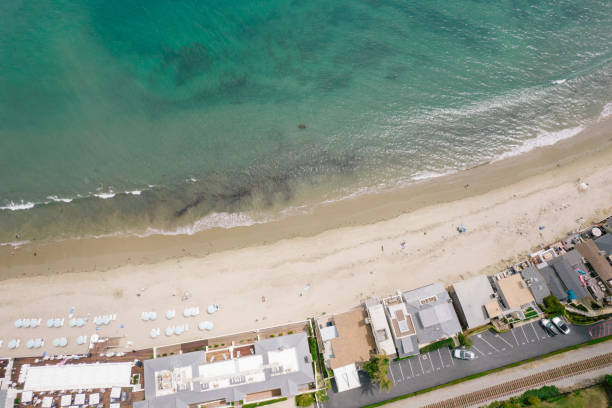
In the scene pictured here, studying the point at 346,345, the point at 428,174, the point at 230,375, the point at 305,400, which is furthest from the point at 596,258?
the point at 230,375

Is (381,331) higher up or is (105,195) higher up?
(105,195)

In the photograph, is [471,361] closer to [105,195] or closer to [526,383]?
[526,383]

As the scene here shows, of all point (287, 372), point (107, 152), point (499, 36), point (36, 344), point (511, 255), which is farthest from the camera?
point (499, 36)

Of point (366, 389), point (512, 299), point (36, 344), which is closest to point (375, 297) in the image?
point (366, 389)

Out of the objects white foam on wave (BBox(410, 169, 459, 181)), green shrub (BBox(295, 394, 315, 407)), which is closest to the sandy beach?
white foam on wave (BBox(410, 169, 459, 181))

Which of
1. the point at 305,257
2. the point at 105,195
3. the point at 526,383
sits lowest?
the point at 526,383

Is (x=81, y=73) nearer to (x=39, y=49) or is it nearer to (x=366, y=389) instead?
(x=39, y=49)

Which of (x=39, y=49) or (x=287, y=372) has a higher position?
(x=39, y=49)

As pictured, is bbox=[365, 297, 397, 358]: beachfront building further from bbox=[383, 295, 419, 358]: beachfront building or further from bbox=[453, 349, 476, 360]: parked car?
bbox=[453, 349, 476, 360]: parked car
